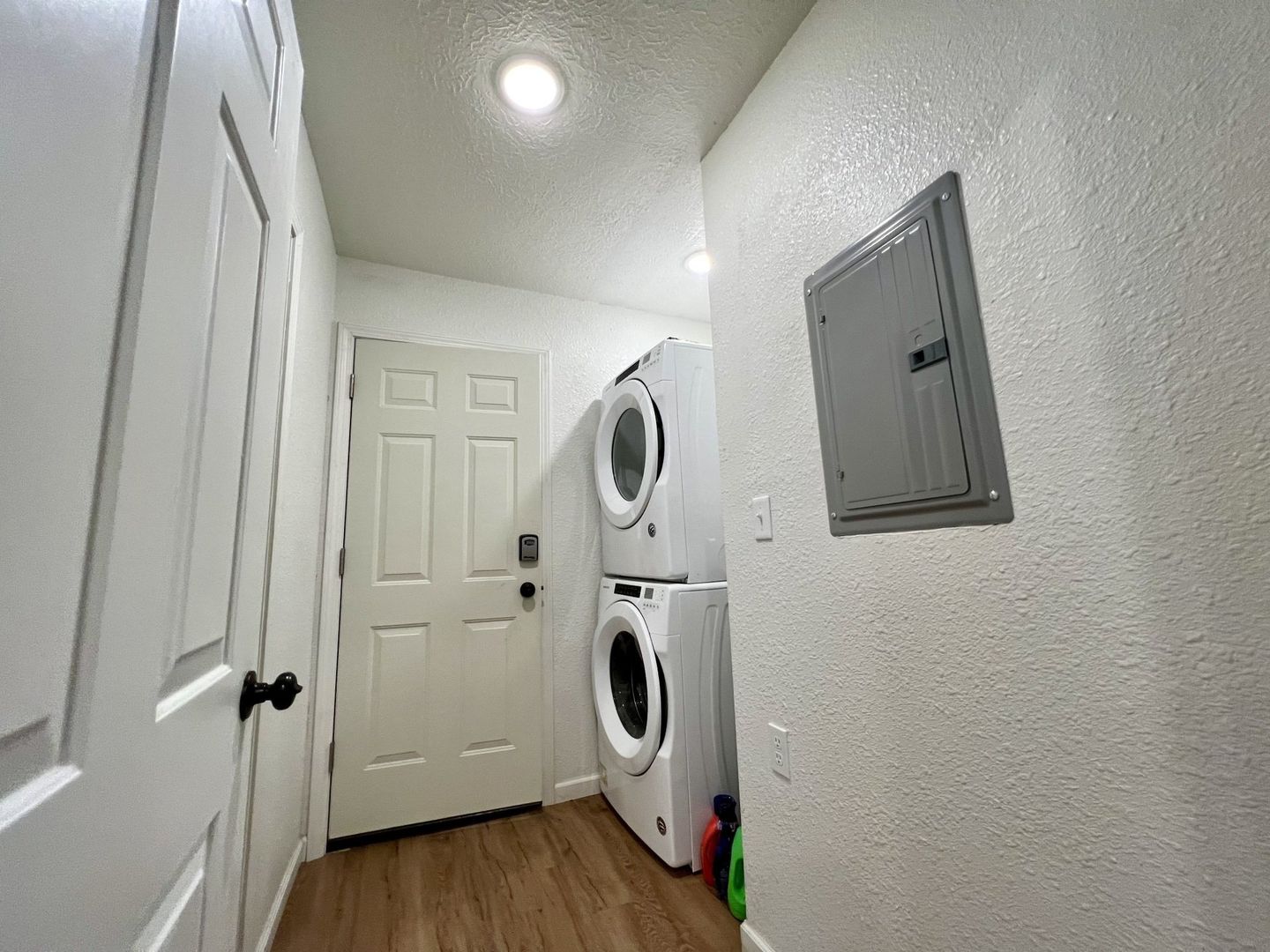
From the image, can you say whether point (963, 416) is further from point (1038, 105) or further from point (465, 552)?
point (465, 552)

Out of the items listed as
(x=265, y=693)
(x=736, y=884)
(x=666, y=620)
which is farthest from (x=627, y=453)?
(x=265, y=693)

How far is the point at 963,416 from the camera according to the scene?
0.83 m

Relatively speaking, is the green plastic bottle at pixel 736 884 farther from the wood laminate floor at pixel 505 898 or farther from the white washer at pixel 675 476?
the white washer at pixel 675 476

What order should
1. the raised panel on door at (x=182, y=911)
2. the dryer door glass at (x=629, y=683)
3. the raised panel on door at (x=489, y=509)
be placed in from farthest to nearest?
the raised panel on door at (x=489, y=509), the dryer door glass at (x=629, y=683), the raised panel on door at (x=182, y=911)

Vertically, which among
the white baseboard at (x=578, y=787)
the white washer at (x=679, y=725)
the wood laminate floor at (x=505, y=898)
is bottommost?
the wood laminate floor at (x=505, y=898)

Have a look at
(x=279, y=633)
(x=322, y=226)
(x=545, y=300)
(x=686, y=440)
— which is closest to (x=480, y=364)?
(x=545, y=300)

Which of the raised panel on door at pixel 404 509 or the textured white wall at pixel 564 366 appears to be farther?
the textured white wall at pixel 564 366

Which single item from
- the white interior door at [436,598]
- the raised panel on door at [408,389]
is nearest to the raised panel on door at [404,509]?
the white interior door at [436,598]

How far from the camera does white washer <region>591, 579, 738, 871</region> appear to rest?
62.9 inches

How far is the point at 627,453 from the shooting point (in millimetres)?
2182

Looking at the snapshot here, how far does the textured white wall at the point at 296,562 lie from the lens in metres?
1.31

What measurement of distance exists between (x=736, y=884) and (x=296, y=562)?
1.62 m

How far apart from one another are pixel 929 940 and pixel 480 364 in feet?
7.33

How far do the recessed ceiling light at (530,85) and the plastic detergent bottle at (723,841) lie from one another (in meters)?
2.10
